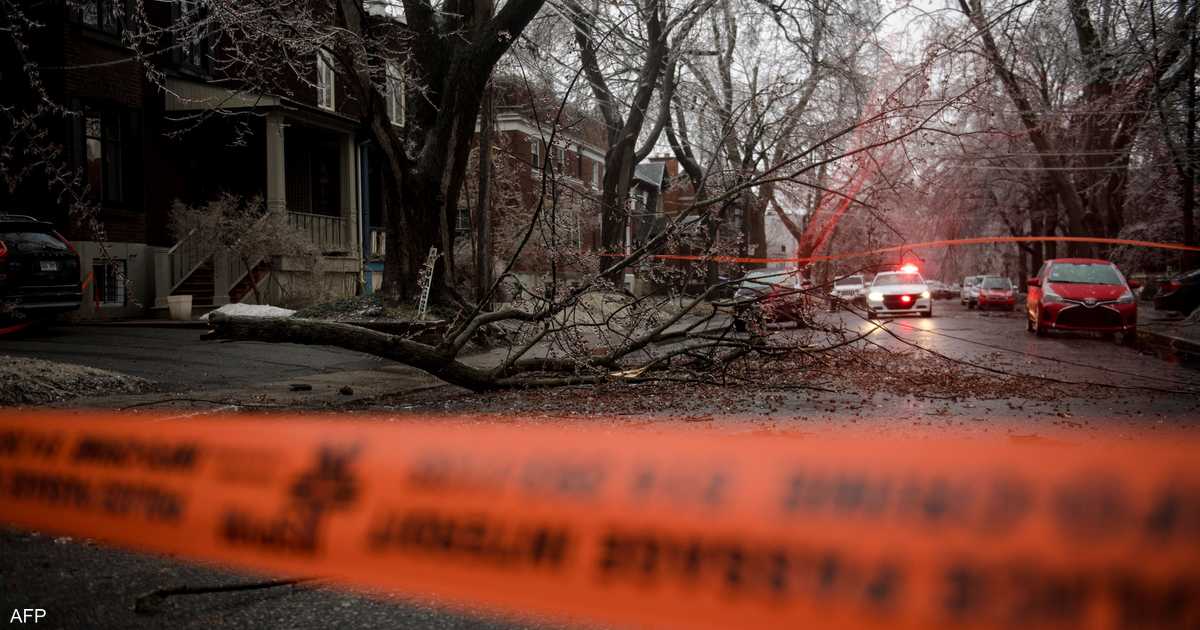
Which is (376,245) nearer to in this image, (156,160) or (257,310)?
(156,160)

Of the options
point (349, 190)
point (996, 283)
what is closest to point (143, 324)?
point (349, 190)

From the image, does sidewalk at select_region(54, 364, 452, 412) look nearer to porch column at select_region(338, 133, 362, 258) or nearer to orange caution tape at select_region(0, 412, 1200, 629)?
orange caution tape at select_region(0, 412, 1200, 629)

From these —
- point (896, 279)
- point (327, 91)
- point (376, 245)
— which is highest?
point (327, 91)

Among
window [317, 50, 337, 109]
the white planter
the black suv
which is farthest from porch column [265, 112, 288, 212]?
the black suv

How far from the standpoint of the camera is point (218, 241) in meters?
18.2

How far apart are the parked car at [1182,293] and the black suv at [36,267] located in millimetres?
24103

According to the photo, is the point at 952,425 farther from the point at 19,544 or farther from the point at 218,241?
the point at 218,241

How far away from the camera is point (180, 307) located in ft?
57.1

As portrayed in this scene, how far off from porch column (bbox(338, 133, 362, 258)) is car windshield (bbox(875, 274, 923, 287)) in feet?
50.9

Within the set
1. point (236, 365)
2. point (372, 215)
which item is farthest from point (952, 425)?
point (372, 215)

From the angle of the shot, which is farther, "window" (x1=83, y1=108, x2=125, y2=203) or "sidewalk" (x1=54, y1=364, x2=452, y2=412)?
"window" (x1=83, y1=108, x2=125, y2=203)

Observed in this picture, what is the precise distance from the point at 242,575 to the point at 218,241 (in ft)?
56.1

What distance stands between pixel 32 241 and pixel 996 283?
3263cm

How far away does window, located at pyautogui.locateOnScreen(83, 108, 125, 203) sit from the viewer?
59.6ft
